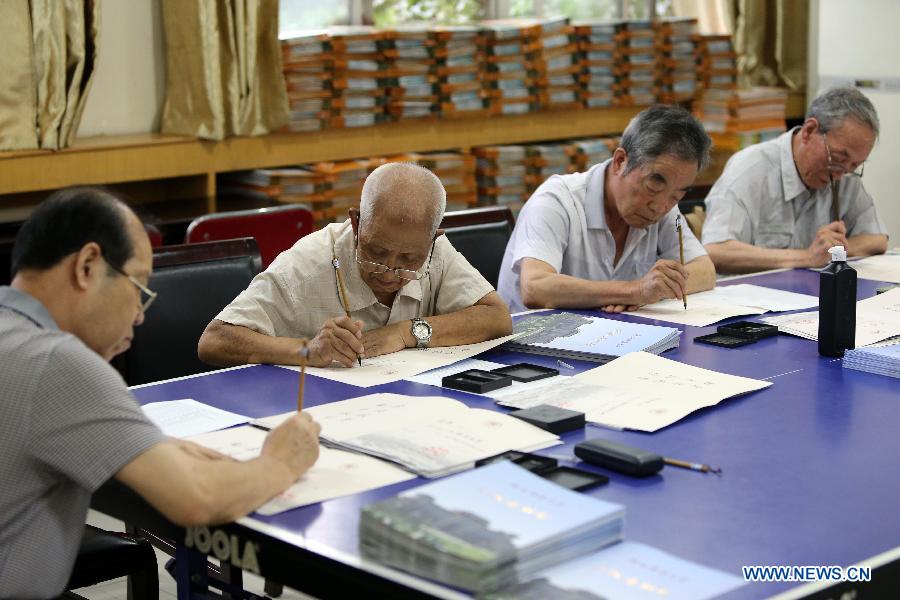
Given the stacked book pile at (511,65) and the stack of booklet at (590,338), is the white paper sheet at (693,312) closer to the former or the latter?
the stack of booklet at (590,338)

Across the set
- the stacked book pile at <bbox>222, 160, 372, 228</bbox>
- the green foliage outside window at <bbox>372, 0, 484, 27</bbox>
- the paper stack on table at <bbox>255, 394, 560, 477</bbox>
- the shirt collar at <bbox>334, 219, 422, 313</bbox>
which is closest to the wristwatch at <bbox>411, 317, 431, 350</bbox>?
the shirt collar at <bbox>334, 219, 422, 313</bbox>

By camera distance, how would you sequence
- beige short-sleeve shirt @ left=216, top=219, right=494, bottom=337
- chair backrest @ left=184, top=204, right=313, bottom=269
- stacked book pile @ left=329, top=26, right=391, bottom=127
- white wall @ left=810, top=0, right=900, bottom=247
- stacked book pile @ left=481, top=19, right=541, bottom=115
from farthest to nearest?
white wall @ left=810, top=0, right=900, bottom=247 < stacked book pile @ left=481, top=19, right=541, bottom=115 < stacked book pile @ left=329, top=26, right=391, bottom=127 < chair backrest @ left=184, top=204, right=313, bottom=269 < beige short-sleeve shirt @ left=216, top=219, right=494, bottom=337

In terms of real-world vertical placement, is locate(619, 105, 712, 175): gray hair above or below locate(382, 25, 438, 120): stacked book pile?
below

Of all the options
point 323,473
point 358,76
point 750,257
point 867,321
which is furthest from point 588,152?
point 323,473

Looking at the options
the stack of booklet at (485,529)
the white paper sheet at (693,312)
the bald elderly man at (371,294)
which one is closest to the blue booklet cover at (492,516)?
the stack of booklet at (485,529)

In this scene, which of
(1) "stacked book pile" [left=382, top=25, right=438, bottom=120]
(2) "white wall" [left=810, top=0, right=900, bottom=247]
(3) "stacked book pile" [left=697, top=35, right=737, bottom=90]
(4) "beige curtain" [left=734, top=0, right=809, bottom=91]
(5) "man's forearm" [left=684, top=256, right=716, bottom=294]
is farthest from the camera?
(4) "beige curtain" [left=734, top=0, right=809, bottom=91]

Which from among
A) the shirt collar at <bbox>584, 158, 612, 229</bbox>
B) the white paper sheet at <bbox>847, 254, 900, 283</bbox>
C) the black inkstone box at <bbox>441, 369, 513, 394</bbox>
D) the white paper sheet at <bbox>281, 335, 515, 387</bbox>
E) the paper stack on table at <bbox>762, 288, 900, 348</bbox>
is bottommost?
Answer: the white paper sheet at <bbox>847, 254, 900, 283</bbox>

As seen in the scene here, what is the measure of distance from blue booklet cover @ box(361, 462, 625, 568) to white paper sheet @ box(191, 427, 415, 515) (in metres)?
0.22

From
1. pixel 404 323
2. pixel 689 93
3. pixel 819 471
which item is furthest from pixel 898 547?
pixel 689 93

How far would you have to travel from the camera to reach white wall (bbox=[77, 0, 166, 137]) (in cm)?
505

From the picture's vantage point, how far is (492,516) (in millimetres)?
1676

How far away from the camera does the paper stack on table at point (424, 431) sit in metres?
2.09

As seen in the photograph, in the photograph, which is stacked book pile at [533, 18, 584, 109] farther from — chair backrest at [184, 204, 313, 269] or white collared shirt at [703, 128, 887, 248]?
chair backrest at [184, 204, 313, 269]

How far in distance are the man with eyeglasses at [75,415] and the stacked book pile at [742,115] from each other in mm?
5212
